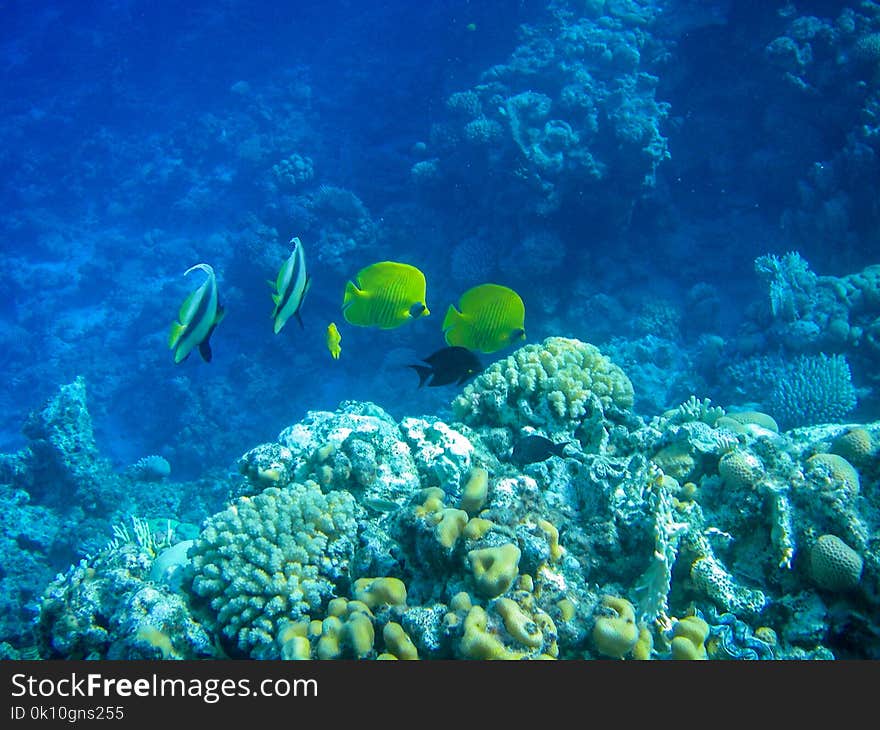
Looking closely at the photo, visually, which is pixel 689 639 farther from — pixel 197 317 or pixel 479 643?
pixel 197 317

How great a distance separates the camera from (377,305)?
335cm

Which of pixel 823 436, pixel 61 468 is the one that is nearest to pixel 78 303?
pixel 61 468

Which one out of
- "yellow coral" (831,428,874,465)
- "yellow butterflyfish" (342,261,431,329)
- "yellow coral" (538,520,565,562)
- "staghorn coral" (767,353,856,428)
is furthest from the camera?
"staghorn coral" (767,353,856,428)

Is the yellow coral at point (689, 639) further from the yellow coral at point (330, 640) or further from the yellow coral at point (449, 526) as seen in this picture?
the yellow coral at point (330, 640)

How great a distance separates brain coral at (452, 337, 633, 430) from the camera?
392cm

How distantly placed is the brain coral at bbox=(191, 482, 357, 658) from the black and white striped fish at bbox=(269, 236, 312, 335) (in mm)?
1090

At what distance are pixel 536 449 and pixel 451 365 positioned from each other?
0.99 metres

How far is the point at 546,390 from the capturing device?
3.99 m

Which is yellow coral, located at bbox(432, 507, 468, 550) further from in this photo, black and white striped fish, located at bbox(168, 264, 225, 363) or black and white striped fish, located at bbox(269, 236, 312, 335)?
black and white striped fish, located at bbox(168, 264, 225, 363)

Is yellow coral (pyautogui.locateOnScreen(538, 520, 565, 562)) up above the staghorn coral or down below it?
above

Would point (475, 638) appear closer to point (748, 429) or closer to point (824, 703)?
point (824, 703)

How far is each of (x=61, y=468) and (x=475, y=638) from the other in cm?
1149

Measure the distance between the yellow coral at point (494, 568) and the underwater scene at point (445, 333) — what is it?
2 cm

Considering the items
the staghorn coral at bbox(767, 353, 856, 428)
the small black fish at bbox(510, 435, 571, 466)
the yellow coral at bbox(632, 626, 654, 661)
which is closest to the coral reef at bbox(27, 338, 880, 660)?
the yellow coral at bbox(632, 626, 654, 661)
